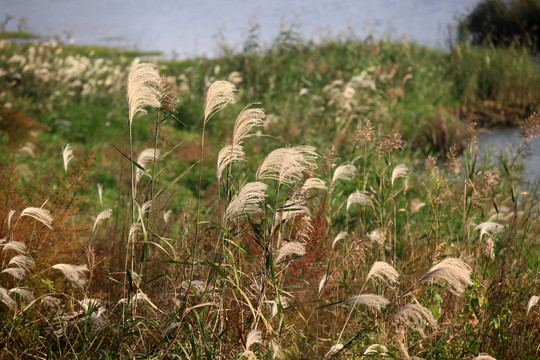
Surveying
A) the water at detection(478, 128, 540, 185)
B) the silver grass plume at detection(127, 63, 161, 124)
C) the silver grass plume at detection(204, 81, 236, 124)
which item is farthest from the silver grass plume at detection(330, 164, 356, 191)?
the water at detection(478, 128, 540, 185)

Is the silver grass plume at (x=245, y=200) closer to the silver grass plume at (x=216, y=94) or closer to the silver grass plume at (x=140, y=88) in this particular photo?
the silver grass plume at (x=216, y=94)

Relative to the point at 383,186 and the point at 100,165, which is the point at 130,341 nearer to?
the point at 383,186

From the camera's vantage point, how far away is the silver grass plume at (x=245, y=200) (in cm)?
178

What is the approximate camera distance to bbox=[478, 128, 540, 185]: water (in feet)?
21.4

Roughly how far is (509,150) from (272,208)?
4.42 m

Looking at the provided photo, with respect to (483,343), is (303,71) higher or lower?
higher

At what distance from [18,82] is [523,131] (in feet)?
33.2

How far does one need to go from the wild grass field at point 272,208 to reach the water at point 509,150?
215 millimetres

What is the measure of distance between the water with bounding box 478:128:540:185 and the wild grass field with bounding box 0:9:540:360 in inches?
8.5

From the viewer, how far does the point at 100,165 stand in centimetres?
729

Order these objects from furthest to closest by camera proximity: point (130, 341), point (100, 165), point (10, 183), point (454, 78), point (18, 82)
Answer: point (454, 78) < point (18, 82) < point (100, 165) < point (10, 183) < point (130, 341)

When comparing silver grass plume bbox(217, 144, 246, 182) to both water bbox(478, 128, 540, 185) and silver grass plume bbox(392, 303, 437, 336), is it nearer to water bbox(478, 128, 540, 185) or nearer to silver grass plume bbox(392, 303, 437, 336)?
silver grass plume bbox(392, 303, 437, 336)

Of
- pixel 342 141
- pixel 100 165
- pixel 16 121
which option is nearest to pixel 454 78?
pixel 342 141

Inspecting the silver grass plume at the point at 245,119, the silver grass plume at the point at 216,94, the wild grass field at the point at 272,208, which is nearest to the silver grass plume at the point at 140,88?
the wild grass field at the point at 272,208
